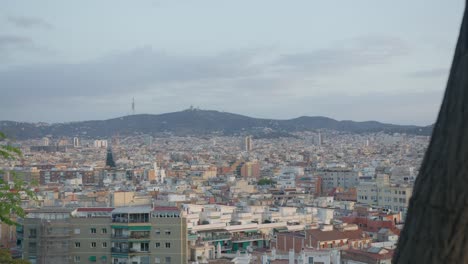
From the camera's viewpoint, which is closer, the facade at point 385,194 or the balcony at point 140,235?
the balcony at point 140,235

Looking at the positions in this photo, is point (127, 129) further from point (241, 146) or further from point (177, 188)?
point (177, 188)

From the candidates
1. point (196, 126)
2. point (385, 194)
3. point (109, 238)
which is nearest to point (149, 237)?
point (109, 238)

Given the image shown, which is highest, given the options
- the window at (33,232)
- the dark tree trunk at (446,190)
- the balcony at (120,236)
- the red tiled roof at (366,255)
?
the dark tree trunk at (446,190)

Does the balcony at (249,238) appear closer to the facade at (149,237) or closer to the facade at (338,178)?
the facade at (149,237)

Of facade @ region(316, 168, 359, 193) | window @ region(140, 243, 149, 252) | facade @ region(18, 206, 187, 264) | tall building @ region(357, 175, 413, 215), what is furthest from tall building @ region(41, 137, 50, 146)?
window @ region(140, 243, 149, 252)

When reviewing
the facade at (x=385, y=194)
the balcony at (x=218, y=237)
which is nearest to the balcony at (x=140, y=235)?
the balcony at (x=218, y=237)

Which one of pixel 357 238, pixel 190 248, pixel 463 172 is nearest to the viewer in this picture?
pixel 463 172

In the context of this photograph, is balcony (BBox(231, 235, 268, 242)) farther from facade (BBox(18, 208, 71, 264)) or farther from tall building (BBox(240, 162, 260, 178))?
tall building (BBox(240, 162, 260, 178))

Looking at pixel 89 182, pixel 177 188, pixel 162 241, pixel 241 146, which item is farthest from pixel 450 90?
pixel 241 146
